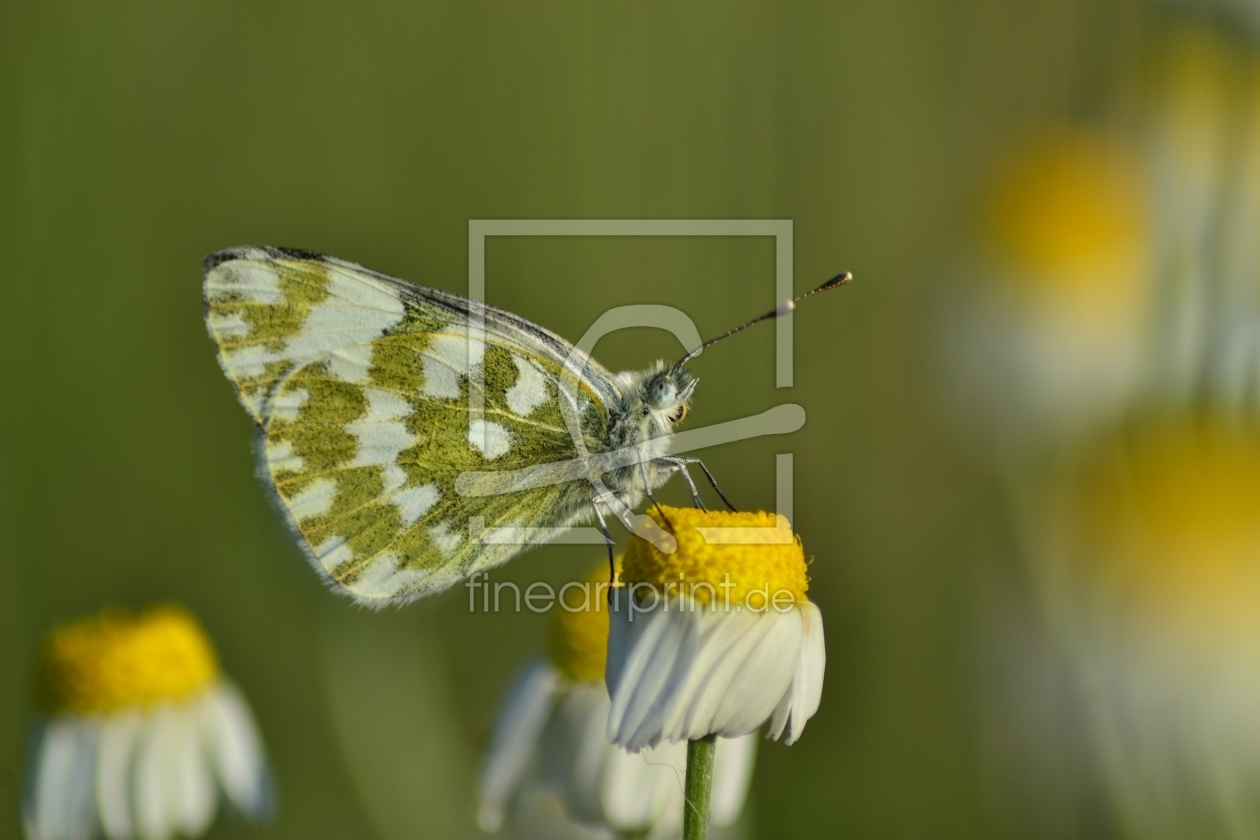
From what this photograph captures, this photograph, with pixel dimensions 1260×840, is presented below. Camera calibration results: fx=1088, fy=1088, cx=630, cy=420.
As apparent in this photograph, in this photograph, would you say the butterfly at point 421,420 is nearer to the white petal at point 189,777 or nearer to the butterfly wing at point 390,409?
the butterfly wing at point 390,409

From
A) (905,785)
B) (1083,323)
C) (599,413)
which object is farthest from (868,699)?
(599,413)

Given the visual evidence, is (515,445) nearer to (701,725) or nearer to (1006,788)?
(701,725)

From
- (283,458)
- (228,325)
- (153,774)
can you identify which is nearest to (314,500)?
(283,458)

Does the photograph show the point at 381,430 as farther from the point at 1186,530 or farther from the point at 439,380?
the point at 1186,530

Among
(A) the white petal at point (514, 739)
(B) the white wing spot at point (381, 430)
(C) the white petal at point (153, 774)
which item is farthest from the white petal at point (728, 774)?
(C) the white petal at point (153, 774)

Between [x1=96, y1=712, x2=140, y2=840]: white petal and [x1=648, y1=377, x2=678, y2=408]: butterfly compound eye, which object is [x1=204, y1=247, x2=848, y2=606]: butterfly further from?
[x1=96, y1=712, x2=140, y2=840]: white petal

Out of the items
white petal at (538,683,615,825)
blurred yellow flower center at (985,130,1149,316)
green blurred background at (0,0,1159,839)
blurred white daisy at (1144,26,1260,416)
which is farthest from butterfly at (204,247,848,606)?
blurred yellow flower center at (985,130,1149,316)

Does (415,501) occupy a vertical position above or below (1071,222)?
below
